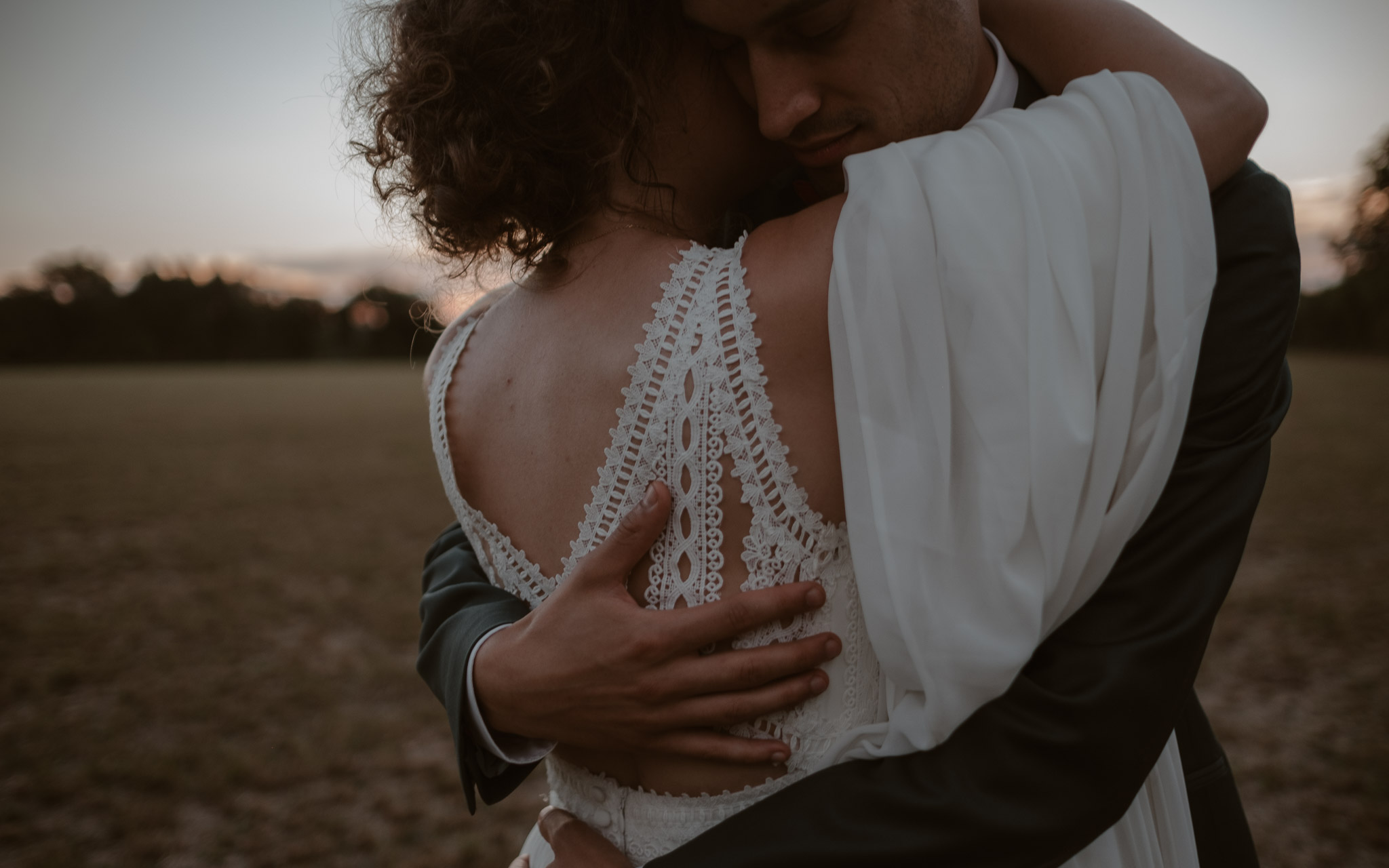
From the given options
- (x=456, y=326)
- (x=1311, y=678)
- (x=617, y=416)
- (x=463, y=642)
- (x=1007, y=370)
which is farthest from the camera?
(x=1311, y=678)

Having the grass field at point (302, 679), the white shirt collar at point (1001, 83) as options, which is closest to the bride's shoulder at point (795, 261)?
the white shirt collar at point (1001, 83)

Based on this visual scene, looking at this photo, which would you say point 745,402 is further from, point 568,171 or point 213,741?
point 213,741

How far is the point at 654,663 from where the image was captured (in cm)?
128

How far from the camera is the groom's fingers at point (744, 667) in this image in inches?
49.4

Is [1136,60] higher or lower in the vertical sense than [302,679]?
higher

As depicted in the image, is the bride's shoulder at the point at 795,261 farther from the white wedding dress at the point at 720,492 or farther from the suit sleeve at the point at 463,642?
the suit sleeve at the point at 463,642

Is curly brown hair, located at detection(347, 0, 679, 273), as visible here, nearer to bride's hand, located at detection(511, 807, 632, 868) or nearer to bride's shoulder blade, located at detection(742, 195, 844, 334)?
bride's shoulder blade, located at detection(742, 195, 844, 334)

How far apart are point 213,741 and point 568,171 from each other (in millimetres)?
4829

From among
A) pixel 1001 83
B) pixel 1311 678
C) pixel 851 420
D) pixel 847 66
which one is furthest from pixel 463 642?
pixel 1311 678

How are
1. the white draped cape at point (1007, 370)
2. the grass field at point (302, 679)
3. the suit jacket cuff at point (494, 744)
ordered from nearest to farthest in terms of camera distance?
the white draped cape at point (1007, 370), the suit jacket cuff at point (494, 744), the grass field at point (302, 679)

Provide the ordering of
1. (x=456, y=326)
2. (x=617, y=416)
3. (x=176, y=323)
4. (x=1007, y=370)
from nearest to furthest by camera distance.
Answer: (x=1007, y=370)
(x=617, y=416)
(x=456, y=326)
(x=176, y=323)

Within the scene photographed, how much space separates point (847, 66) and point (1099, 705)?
1.14 metres

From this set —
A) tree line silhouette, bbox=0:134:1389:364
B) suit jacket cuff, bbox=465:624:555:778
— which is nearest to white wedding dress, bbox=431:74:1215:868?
suit jacket cuff, bbox=465:624:555:778

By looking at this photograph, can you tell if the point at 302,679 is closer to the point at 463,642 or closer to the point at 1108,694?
the point at 463,642
